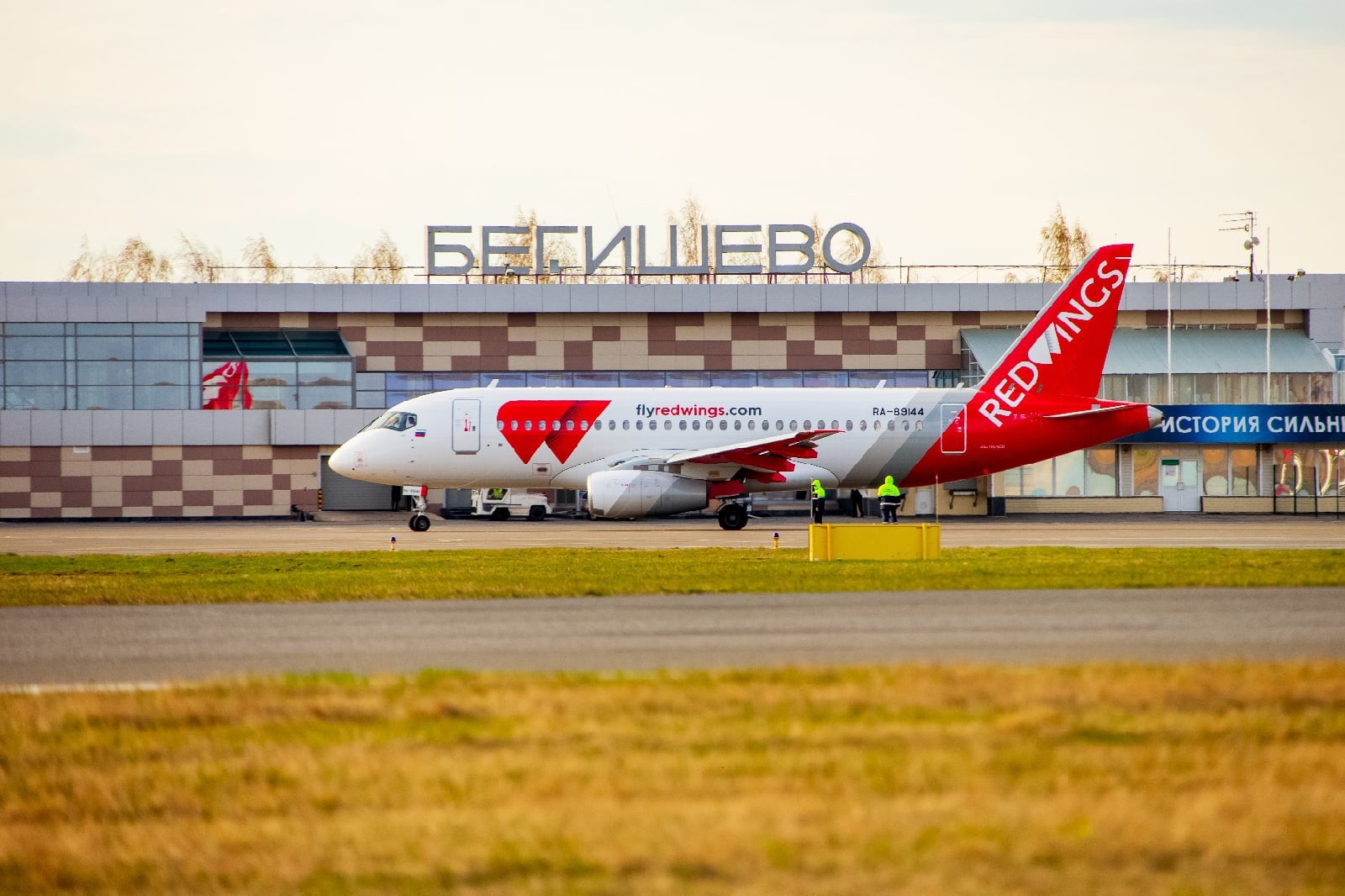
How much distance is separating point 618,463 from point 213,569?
665 inches

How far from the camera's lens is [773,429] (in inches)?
1612

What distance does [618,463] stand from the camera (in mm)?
39781

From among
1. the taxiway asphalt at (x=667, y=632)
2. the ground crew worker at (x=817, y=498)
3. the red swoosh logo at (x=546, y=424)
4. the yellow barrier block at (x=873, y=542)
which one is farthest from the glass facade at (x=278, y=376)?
the taxiway asphalt at (x=667, y=632)

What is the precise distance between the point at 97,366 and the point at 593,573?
3767 centimetres

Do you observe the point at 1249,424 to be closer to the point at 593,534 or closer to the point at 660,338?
the point at 660,338

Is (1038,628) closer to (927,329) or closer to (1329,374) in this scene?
(927,329)

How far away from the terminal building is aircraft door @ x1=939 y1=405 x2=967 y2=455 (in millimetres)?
11360

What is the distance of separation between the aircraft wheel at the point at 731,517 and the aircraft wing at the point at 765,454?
4.89 feet

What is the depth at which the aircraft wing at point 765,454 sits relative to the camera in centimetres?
3759

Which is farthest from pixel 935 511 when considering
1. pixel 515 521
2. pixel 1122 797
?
pixel 1122 797

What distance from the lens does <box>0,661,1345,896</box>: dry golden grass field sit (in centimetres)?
621

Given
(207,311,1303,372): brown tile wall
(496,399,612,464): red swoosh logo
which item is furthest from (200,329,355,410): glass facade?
(496,399,612,464): red swoosh logo

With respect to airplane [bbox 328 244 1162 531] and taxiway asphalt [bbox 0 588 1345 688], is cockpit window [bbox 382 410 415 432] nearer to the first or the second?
airplane [bbox 328 244 1162 531]

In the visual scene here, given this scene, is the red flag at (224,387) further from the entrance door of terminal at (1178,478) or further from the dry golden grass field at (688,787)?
the dry golden grass field at (688,787)
